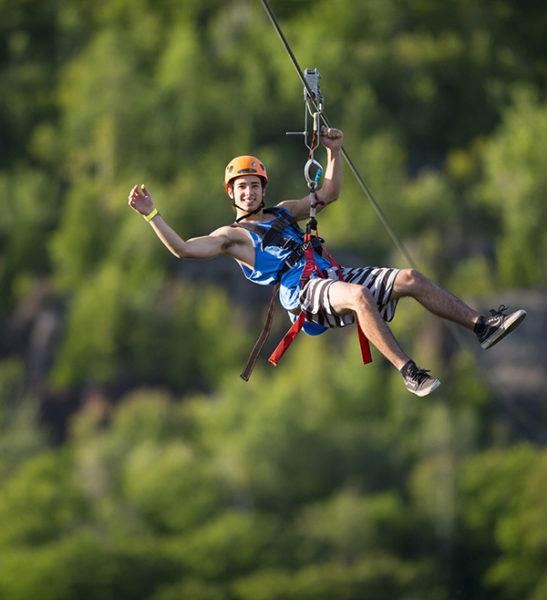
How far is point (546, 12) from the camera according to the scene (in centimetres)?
11631

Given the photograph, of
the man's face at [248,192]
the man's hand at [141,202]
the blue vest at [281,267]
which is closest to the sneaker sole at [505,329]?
the blue vest at [281,267]

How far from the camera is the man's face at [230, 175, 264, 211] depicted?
353 inches

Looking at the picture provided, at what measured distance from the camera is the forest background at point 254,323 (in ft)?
189

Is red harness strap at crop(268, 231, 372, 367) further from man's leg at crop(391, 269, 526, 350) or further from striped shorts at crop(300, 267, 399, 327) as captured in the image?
man's leg at crop(391, 269, 526, 350)

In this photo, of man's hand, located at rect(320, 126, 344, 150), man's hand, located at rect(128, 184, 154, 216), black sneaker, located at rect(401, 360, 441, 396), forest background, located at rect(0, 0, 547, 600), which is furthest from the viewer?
forest background, located at rect(0, 0, 547, 600)

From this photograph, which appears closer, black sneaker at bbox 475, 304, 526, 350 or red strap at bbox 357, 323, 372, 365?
black sneaker at bbox 475, 304, 526, 350

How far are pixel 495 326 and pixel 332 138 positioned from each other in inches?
81.1

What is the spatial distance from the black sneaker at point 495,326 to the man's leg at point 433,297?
7 centimetres

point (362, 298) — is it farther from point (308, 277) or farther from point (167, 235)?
point (167, 235)

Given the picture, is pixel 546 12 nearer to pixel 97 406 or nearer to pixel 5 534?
pixel 97 406

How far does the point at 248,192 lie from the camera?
29.4 feet

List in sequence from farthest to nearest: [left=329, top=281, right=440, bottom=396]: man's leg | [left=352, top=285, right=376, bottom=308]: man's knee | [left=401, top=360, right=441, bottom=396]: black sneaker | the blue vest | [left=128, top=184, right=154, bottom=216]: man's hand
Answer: the blue vest
[left=128, top=184, right=154, bottom=216]: man's hand
[left=352, top=285, right=376, bottom=308]: man's knee
[left=329, top=281, right=440, bottom=396]: man's leg
[left=401, top=360, right=441, bottom=396]: black sneaker

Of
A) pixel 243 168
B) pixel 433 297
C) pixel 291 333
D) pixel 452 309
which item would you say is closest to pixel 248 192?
pixel 243 168

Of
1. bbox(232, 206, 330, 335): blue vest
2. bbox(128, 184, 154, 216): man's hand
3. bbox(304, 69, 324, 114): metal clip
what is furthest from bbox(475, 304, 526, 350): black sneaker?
bbox(128, 184, 154, 216): man's hand
